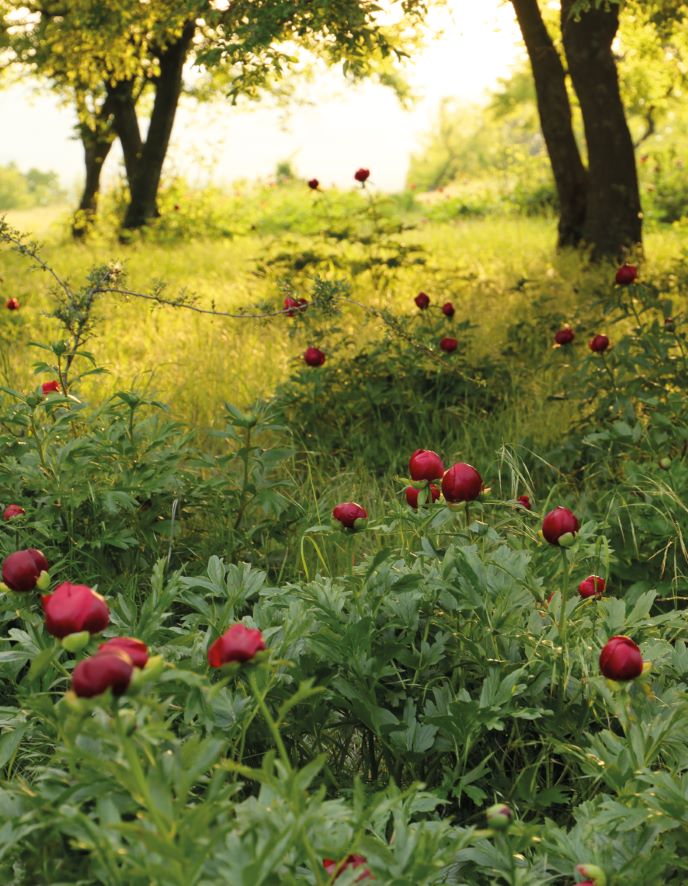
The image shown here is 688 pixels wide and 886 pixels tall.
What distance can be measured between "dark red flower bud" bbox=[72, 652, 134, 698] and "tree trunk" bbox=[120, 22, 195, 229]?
35.5ft

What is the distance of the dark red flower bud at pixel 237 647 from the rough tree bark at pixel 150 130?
10782 millimetres

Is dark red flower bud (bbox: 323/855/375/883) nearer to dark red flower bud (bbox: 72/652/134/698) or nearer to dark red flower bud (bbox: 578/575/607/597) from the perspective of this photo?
dark red flower bud (bbox: 72/652/134/698)

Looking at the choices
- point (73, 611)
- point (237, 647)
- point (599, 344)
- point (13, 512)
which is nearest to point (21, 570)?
point (73, 611)

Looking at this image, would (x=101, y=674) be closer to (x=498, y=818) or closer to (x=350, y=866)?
(x=350, y=866)

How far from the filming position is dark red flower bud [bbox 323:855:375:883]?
1226mm

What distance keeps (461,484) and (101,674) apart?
3.12ft

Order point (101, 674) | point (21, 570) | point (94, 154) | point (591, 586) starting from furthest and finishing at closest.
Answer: point (94, 154), point (591, 586), point (21, 570), point (101, 674)

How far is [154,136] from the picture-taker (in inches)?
452

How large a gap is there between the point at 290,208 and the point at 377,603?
1586 centimetres

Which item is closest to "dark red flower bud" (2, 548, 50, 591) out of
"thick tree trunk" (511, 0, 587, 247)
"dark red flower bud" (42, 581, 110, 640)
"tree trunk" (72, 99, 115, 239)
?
"dark red flower bud" (42, 581, 110, 640)

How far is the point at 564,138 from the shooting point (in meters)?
7.84

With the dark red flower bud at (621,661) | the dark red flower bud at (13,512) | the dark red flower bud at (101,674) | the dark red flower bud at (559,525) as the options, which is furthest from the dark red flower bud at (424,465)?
the dark red flower bud at (13,512)

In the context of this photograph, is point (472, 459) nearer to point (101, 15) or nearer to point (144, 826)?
point (144, 826)

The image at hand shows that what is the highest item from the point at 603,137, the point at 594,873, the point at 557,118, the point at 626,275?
the point at 557,118
